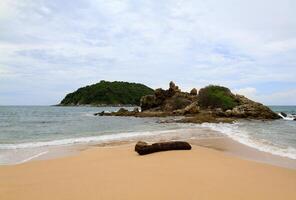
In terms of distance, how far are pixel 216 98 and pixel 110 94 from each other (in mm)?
93327

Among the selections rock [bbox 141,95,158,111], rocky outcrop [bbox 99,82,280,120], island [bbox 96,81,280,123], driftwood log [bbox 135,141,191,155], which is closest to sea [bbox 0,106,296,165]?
driftwood log [bbox 135,141,191,155]

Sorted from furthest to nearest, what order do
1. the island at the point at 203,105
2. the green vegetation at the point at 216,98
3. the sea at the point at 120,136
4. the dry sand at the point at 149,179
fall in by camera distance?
the green vegetation at the point at 216,98 → the island at the point at 203,105 → the sea at the point at 120,136 → the dry sand at the point at 149,179

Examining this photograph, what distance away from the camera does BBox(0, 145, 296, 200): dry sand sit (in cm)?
665

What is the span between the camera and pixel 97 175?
27.6ft

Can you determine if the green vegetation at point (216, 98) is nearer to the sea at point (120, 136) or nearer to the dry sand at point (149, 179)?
the sea at point (120, 136)

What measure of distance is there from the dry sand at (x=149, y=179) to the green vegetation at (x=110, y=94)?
13288 centimetres

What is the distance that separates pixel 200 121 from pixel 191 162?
26813mm

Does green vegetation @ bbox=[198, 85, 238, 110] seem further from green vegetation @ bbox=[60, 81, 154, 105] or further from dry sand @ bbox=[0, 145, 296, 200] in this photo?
green vegetation @ bbox=[60, 81, 154, 105]

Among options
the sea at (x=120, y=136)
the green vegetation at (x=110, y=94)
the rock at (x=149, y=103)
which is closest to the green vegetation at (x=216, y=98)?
the rock at (x=149, y=103)

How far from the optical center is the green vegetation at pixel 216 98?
53.9 meters

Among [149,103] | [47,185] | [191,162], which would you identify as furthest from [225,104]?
[47,185]

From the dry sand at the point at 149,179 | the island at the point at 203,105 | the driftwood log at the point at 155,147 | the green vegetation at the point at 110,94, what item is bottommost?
the dry sand at the point at 149,179

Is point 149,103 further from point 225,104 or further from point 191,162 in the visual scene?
point 191,162

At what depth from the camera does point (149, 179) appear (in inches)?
308
